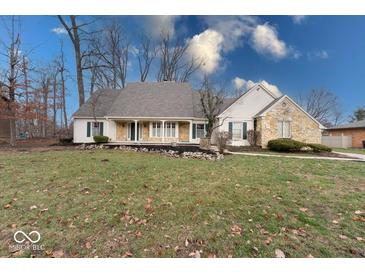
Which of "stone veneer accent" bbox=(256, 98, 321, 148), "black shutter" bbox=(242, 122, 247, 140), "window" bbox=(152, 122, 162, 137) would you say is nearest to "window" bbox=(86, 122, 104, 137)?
"window" bbox=(152, 122, 162, 137)

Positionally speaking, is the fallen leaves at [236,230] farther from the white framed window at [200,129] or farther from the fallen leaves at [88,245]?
the white framed window at [200,129]

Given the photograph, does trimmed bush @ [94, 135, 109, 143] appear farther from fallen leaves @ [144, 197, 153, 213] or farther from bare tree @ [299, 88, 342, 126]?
bare tree @ [299, 88, 342, 126]

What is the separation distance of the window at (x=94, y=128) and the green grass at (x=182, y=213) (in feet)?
38.8

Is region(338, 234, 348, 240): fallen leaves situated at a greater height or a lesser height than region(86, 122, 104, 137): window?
lesser

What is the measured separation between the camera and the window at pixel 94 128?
57.2 ft

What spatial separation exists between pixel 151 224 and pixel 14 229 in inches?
92.9

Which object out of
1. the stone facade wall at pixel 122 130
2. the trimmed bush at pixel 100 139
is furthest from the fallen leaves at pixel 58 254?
the stone facade wall at pixel 122 130

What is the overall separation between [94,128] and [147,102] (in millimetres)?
5755

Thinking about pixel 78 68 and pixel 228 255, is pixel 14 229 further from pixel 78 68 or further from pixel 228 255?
pixel 78 68

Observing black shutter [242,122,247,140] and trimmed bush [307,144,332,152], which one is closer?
trimmed bush [307,144,332,152]

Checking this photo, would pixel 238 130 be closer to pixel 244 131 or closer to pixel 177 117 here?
pixel 244 131

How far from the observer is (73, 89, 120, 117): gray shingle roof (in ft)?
57.9

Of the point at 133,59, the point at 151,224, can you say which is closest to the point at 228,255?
the point at 151,224

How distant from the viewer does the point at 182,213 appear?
3486mm
